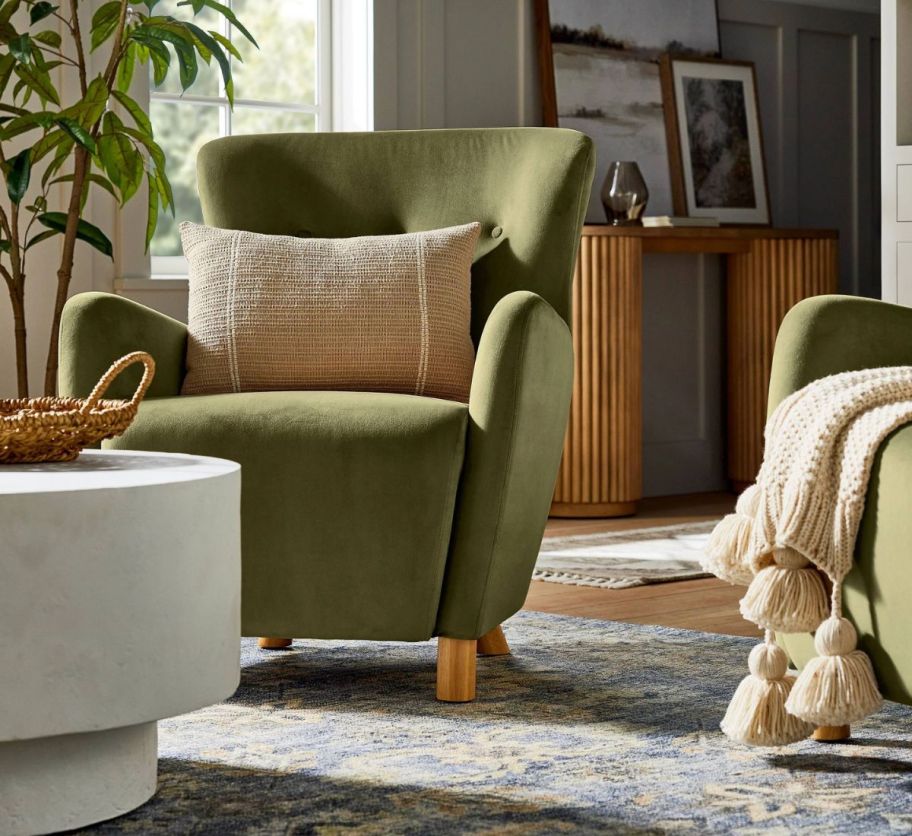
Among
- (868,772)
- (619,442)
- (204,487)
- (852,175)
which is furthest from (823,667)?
(852,175)

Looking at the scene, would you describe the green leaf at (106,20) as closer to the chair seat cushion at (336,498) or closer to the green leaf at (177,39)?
the green leaf at (177,39)

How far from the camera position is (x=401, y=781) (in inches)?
71.1

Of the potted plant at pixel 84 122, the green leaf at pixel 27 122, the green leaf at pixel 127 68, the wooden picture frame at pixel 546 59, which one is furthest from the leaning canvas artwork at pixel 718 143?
the green leaf at pixel 27 122

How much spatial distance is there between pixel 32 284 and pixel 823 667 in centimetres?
272

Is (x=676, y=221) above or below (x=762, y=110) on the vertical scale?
below

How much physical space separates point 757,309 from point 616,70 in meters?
0.97

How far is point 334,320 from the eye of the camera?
2535 mm

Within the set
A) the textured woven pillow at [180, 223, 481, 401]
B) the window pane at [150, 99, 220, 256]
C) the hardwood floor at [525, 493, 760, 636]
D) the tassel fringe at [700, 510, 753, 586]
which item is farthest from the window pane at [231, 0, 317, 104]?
the tassel fringe at [700, 510, 753, 586]

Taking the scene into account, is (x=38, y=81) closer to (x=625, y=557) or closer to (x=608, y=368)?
(x=625, y=557)

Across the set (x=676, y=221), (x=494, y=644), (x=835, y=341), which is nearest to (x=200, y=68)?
(x=676, y=221)

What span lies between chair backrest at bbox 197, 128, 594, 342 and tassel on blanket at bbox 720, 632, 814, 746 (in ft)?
3.07

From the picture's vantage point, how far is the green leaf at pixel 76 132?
3170mm

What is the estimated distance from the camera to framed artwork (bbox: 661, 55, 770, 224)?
208 inches

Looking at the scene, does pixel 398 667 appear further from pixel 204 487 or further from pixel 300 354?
pixel 204 487
